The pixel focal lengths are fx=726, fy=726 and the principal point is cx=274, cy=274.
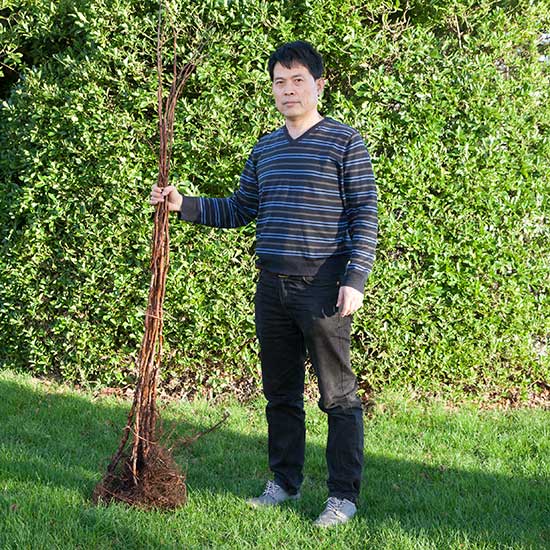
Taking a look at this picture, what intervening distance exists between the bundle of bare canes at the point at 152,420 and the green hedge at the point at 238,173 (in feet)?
5.09

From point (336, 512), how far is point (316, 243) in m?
1.24

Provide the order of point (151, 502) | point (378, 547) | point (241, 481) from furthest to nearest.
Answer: point (241, 481) < point (151, 502) < point (378, 547)

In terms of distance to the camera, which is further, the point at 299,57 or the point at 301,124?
the point at 301,124

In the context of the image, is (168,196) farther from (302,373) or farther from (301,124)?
(302,373)

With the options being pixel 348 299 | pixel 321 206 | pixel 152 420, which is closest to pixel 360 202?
pixel 321 206

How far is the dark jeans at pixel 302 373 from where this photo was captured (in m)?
3.27

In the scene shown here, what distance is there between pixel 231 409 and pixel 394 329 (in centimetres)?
128

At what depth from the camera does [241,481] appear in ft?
12.8

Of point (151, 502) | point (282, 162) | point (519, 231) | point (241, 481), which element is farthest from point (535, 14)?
point (151, 502)

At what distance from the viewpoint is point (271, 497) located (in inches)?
141

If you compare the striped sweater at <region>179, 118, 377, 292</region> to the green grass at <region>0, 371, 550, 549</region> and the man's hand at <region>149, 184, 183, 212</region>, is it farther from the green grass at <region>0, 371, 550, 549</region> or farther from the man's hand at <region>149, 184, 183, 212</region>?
the green grass at <region>0, 371, 550, 549</region>

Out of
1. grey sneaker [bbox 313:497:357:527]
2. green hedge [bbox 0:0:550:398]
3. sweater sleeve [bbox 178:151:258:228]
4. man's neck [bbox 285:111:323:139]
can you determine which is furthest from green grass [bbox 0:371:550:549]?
man's neck [bbox 285:111:323:139]

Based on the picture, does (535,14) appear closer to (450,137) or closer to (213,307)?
(450,137)

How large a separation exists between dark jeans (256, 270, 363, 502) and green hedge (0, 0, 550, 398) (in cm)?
161
